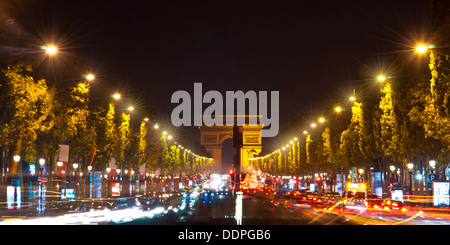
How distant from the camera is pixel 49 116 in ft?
152

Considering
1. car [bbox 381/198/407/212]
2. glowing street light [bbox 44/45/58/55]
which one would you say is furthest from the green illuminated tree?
car [bbox 381/198/407/212]

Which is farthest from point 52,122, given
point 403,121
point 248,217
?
point 403,121

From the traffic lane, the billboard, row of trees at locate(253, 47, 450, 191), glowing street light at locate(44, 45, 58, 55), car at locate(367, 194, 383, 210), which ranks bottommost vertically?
car at locate(367, 194, 383, 210)

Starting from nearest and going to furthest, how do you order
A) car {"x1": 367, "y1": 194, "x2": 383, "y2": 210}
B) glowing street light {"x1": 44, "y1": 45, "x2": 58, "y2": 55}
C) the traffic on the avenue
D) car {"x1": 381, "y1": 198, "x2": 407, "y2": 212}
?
the traffic on the avenue, car {"x1": 381, "y1": 198, "x2": 407, "y2": 212}, glowing street light {"x1": 44, "y1": 45, "x2": 58, "y2": 55}, car {"x1": 367, "y1": 194, "x2": 383, "y2": 210}

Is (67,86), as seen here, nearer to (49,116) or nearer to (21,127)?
(49,116)

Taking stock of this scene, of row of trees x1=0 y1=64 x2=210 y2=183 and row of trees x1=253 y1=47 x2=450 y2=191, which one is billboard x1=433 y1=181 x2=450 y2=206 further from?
row of trees x1=0 y1=64 x2=210 y2=183

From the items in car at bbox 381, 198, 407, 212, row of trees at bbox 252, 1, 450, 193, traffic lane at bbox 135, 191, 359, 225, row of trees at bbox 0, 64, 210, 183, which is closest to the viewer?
traffic lane at bbox 135, 191, 359, 225

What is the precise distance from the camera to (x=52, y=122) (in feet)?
152

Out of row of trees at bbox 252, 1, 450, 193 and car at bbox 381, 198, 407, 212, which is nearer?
row of trees at bbox 252, 1, 450, 193

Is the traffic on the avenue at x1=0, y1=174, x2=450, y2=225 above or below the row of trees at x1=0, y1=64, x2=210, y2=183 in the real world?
below

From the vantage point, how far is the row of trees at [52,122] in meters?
39.8

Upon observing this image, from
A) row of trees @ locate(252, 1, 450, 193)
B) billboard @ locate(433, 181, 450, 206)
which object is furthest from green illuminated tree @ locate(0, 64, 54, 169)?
billboard @ locate(433, 181, 450, 206)

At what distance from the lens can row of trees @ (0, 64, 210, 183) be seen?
3975 centimetres

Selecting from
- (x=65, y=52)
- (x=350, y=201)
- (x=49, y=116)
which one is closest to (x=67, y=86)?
(x=65, y=52)
